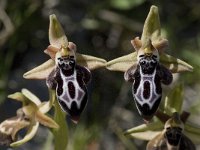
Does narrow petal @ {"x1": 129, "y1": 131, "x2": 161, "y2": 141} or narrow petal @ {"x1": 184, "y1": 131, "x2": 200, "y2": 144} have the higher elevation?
narrow petal @ {"x1": 129, "y1": 131, "x2": 161, "y2": 141}

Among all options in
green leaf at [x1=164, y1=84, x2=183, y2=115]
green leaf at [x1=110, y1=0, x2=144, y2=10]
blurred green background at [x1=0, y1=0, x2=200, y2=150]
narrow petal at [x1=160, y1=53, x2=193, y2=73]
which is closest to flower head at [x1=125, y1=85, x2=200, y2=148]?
green leaf at [x1=164, y1=84, x2=183, y2=115]

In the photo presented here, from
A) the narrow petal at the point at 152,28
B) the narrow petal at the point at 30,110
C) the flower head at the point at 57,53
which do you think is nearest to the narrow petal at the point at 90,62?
the flower head at the point at 57,53

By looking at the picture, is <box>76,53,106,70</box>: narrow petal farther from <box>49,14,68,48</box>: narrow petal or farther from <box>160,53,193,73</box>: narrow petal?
<box>160,53,193,73</box>: narrow petal

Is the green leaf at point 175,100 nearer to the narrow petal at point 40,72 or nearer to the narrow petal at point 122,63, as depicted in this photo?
the narrow petal at point 122,63

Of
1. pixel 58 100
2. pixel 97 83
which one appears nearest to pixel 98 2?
pixel 97 83

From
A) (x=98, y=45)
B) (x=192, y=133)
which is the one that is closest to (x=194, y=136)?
(x=192, y=133)

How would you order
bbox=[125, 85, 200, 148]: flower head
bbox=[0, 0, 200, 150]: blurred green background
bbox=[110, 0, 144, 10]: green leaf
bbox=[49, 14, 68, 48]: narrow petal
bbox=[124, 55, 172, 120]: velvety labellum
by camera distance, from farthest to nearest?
bbox=[110, 0, 144, 10]: green leaf → bbox=[0, 0, 200, 150]: blurred green background → bbox=[125, 85, 200, 148]: flower head → bbox=[49, 14, 68, 48]: narrow petal → bbox=[124, 55, 172, 120]: velvety labellum

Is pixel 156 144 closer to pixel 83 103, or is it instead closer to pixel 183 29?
pixel 83 103
